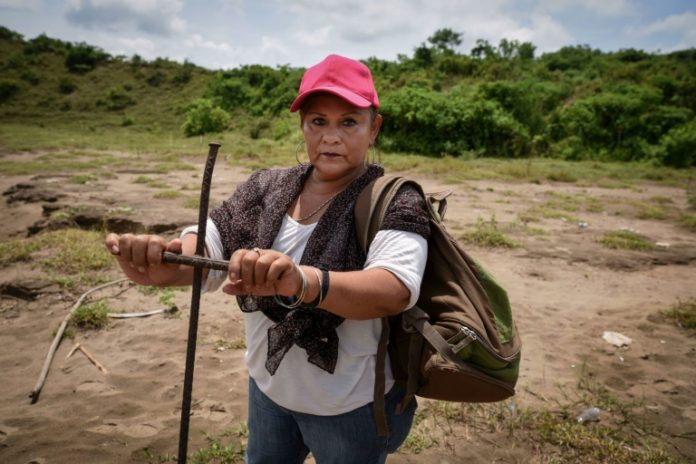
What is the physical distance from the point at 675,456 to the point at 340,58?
2.91 meters

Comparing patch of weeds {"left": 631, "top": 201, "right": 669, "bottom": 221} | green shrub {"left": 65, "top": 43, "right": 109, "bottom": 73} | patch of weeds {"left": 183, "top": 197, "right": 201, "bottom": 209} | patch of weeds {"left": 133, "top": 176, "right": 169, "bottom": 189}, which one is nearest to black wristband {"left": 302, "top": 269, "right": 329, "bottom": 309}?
patch of weeds {"left": 183, "top": 197, "right": 201, "bottom": 209}

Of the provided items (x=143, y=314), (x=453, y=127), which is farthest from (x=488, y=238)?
(x=453, y=127)

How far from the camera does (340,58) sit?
1.24 m

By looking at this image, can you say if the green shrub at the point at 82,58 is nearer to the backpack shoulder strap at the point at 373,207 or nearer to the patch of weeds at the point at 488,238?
the patch of weeds at the point at 488,238

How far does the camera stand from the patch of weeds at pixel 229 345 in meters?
3.53

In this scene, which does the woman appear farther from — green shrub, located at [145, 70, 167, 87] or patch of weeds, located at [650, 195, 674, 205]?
green shrub, located at [145, 70, 167, 87]

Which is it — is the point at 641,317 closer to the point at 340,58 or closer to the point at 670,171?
the point at 340,58

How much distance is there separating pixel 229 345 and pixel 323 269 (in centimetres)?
271

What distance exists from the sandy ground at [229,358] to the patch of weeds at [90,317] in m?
0.11

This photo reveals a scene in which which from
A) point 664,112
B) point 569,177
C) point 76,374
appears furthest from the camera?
point 664,112

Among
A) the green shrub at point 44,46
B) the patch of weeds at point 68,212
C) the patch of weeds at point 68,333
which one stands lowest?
the patch of weeds at point 68,333

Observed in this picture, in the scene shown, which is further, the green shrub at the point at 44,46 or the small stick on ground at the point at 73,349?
the green shrub at the point at 44,46

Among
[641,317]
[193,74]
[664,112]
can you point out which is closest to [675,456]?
[641,317]

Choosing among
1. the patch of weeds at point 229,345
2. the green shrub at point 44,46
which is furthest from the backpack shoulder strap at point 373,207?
the green shrub at point 44,46
